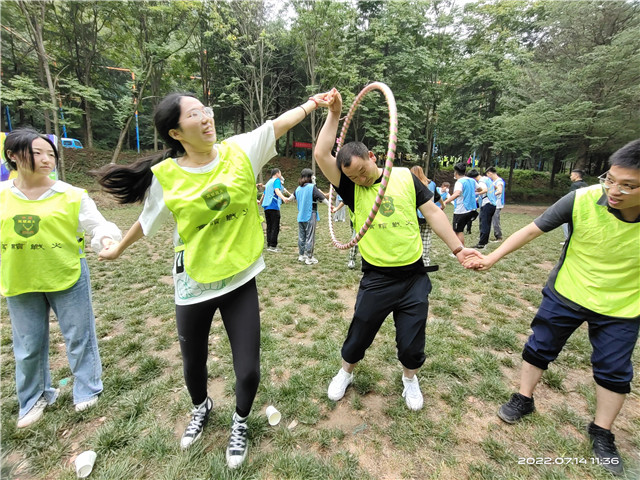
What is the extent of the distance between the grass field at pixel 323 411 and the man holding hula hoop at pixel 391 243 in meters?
0.70

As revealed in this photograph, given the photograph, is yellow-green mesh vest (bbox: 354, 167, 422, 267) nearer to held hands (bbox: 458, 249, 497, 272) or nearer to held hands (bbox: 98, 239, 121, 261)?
held hands (bbox: 458, 249, 497, 272)

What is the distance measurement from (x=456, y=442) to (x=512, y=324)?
283 cm

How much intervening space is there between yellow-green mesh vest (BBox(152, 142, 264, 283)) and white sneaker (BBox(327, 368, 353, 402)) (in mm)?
1676

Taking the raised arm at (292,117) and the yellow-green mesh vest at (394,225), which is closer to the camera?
the raised arm at (292,117)

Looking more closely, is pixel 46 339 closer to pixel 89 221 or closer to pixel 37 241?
pixel 37 241

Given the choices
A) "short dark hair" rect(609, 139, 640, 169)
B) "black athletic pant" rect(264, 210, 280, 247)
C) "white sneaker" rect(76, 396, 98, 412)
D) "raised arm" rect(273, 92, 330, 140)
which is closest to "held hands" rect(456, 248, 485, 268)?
"short dark hair" rect(609, 139, 640, 169)

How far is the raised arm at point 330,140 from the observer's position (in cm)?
266

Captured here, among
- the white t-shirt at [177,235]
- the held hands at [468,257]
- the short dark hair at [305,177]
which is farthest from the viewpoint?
the short dark hair at [305,177]

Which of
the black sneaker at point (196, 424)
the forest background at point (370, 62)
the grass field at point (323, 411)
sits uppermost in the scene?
the forest background at point (370, 62)

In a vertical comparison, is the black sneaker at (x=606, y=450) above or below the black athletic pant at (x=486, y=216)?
below

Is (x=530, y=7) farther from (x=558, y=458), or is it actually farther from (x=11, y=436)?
(x=11, y=436)

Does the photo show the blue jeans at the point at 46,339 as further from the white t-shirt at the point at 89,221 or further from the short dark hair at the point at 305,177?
the short dark hair at the point at 305,177

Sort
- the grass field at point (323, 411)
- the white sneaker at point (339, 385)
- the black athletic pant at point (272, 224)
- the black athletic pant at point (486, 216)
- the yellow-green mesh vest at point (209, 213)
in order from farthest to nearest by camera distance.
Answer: the black athletic pant at point (486, 216), the black athletic pant at point (272, 224), the white sneaker at point (339, 385), the grass field at point (323, 411), the yellow-green mesh vest at point (209, 213)

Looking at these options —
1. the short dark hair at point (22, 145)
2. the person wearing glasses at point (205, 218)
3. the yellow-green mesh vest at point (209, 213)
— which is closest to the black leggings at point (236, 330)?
the person wearing glasses at point (205, 218)
